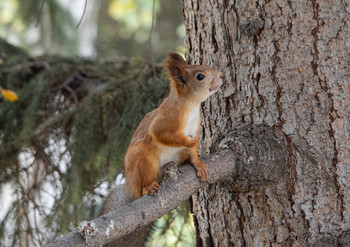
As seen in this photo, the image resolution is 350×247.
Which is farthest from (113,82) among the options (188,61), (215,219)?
(215,219)

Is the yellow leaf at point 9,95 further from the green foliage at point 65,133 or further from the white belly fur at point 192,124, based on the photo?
the white belly fur at point 192,124

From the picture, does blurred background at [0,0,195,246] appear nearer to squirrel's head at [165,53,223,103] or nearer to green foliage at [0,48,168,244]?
green foliage at [0,48,168,244]

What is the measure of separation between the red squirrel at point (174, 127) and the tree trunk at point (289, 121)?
85 mm

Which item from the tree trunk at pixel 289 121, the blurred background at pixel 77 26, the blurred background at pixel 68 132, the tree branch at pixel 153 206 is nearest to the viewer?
the tree branch at pixel 153 206

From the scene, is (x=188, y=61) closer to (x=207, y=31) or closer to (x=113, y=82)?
(x=207, y=31)

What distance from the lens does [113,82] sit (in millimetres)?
1844

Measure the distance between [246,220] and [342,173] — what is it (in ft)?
0.94

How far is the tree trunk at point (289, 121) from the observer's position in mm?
1172

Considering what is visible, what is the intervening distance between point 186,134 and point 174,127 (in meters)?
0.04

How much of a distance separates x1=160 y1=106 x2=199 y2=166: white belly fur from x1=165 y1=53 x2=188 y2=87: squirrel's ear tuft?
0.10 meters

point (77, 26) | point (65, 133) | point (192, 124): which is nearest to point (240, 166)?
point (192, 124)

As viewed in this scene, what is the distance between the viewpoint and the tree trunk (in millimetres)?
1172

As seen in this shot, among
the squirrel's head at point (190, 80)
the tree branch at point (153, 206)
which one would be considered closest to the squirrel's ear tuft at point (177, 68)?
the squirrel's head at point (190, 80)

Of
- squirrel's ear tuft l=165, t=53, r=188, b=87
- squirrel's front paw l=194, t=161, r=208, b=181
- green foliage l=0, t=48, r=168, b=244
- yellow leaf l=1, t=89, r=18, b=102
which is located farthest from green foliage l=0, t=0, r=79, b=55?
squirrel's front paw l=194, t=161, r=208, b=181
